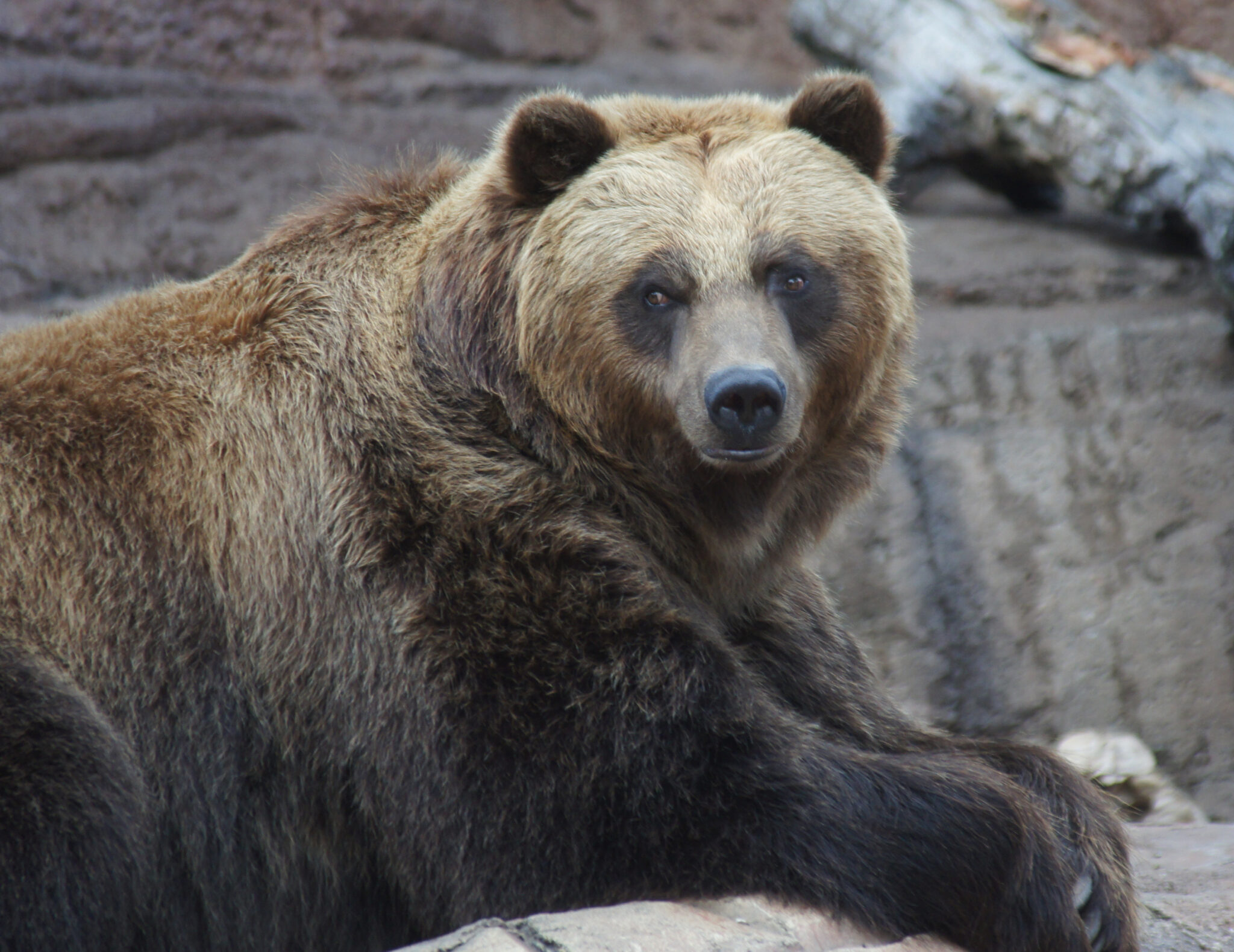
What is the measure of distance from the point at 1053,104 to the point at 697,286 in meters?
4.49

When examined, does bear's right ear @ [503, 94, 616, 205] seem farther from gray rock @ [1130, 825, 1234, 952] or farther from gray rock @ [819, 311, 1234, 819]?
gray rock @ [819, 311, 1234, 819]

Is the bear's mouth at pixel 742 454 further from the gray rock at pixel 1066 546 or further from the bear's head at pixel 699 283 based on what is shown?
the gray rock at pixel 1066 546

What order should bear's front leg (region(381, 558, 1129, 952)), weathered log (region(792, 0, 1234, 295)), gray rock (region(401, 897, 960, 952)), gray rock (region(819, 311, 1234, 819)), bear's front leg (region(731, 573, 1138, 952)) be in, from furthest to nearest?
weathered log (region(792, 0, 1234, 295)), gray rock (region(819, 311, 1234, 819)), bear's front leg (region(731, 573, 1138, 952)), bear's front leg (region(381, 558, 1129, 952)), gray rock (region(401, 897, 960, 952))

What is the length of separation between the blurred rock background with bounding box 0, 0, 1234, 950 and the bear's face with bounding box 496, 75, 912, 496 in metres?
2.91

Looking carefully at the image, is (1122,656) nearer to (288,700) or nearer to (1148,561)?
(1148,561)

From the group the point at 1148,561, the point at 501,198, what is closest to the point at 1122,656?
the point at 1148,561

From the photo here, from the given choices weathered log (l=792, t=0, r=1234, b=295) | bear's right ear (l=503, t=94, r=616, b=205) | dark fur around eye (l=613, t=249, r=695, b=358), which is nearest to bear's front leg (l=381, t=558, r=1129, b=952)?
dark fur around eye (l=613, t=249, r=695, b=358)

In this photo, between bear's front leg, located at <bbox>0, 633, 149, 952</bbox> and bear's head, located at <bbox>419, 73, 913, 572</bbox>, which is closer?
bear's front leg, located at <bbox>0, 633, 149, 952</bbox>

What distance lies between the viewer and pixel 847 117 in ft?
14.4

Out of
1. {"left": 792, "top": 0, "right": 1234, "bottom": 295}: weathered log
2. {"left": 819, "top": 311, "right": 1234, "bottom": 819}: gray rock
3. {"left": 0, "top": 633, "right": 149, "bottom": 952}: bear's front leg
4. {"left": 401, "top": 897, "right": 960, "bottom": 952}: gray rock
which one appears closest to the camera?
{"left": 401, "top": 897, "right": 960, "bottom": 952}: gray rock

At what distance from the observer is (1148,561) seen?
7.27 metres

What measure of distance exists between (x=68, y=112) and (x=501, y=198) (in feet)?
16.0

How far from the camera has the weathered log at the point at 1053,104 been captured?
739 centimetres

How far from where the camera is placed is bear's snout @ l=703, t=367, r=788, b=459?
145 inches
